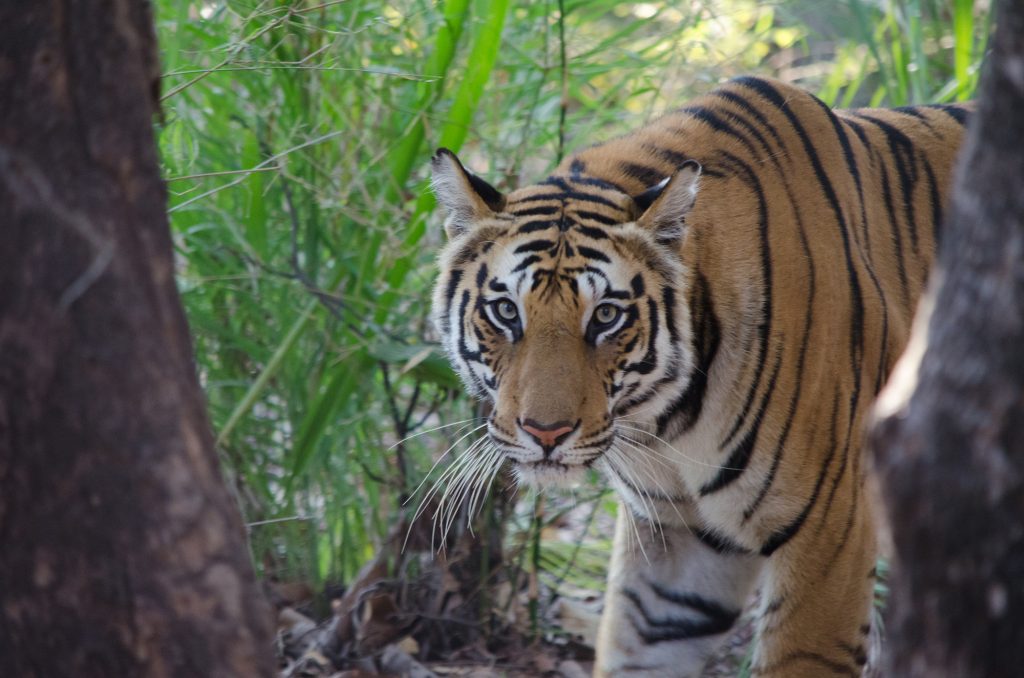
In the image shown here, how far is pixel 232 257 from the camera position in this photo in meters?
3.92

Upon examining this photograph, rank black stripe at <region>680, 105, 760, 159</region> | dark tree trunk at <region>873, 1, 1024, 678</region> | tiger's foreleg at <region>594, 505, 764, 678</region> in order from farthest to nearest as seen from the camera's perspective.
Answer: tiger's foreleg at <region>594, 505, 764, 678</region>, black stripe at <region>680, 105, 760, 159</region>, dark tree trunk at <region>873, 1, 1024, 678</region>

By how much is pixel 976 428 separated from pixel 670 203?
4.80 ft

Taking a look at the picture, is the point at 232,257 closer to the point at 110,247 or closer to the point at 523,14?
the point at 523,14

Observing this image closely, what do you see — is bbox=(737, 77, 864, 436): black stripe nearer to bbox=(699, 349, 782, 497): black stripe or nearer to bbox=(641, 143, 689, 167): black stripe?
bbox=(699, 349, 782, 497): black stripe

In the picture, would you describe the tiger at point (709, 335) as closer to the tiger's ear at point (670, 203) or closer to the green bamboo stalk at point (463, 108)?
the tiger's ear at point (670, 203)

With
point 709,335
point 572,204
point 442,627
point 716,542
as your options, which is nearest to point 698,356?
point 709,335

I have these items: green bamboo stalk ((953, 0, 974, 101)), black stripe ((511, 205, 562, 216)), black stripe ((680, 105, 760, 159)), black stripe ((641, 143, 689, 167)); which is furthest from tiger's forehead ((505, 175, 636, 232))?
green bamboo stalk ((953, 0, 974, 101))

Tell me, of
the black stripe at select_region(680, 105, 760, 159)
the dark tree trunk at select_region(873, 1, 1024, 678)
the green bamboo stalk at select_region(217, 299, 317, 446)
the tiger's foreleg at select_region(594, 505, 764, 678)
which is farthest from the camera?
the green bamboo stalk at select_region(217, 299, 317, 446)

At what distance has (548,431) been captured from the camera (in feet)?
8.56

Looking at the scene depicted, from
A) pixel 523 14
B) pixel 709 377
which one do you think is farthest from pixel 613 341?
pixel 523 14

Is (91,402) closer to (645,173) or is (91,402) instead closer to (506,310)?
(506,310)

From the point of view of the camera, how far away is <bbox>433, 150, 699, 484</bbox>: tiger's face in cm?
264

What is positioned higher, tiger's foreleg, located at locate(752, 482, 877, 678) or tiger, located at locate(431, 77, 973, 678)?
tiger, located at locate(431, 77, 973, 678)

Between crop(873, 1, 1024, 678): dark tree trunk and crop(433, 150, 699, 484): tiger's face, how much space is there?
130 centimetres
